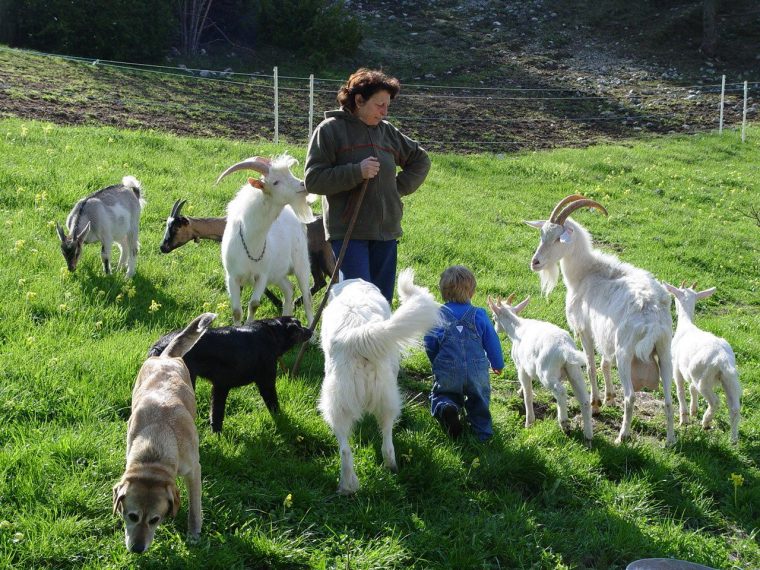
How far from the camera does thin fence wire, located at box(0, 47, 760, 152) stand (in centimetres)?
1405

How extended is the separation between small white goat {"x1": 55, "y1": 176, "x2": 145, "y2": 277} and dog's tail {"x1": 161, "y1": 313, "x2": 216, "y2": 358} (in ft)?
9.87

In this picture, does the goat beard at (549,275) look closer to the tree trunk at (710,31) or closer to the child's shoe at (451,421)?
the child's shoe at (451,421)

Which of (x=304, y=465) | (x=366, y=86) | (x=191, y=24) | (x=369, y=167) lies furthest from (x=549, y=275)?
(x=191, y=24)

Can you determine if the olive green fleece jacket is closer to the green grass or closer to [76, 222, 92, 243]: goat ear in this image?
the green grass

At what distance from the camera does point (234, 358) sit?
447 centimetres

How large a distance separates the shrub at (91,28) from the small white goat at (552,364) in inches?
682

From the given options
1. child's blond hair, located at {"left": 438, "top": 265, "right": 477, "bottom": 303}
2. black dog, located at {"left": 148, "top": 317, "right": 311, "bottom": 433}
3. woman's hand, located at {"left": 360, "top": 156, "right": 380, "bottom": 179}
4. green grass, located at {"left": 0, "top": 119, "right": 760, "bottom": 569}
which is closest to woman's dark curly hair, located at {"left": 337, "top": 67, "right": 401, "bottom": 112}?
woman's hand, located at {"left": 360, "top": 156, "right": 380, "bottom": 179}

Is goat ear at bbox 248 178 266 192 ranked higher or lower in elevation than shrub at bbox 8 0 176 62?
lower

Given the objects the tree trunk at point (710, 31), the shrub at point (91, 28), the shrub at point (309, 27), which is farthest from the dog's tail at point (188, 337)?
the tree trunk at point (710, 31)

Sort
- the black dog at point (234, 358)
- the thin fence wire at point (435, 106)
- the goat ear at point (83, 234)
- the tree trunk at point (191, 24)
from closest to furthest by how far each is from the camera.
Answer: the black dog at point (234, 358) < the goat ear at point (83, 234) < the thin fence wire at point (435, 106) < the tree trunk at point (191, 24)

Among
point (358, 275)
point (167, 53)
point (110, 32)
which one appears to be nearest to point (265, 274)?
point (358, 275)

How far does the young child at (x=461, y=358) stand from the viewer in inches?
190

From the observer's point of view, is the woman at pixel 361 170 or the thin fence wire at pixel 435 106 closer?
the woman at pixel 361 170

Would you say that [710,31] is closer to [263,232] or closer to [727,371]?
[727,371]
